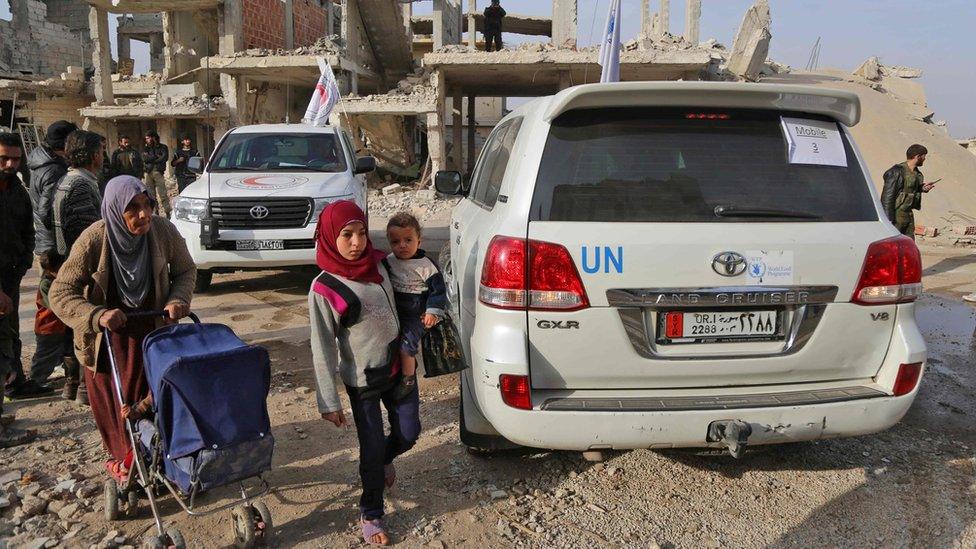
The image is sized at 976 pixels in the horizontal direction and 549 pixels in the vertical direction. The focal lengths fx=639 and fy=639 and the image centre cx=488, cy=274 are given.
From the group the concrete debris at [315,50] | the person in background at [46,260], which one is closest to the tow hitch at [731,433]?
the person in background at [46,260]

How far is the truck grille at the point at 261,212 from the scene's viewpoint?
22.1ft

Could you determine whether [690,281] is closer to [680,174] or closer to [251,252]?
[680,174]

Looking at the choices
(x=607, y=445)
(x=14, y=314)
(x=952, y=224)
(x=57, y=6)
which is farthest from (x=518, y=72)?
(x=57, y=6)

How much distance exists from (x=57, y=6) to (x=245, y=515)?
34.2 meters

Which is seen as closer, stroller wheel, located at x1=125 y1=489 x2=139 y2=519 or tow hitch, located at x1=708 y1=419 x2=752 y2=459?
tow hitch, located at x1=708 y1=419 x2=752 y2=459

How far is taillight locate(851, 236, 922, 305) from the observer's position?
2.60 m

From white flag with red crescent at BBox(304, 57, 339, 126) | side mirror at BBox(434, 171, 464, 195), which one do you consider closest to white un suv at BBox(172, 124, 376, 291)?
side mirror at BBox(434, 171, 464, 195)

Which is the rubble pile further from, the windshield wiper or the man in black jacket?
the windshield wiper

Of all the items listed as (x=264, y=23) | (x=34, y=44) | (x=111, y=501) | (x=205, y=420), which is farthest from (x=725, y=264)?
(x=34, y=44)

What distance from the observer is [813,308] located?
Result: 2.58 meters

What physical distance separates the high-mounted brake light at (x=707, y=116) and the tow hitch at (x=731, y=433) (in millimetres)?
1238

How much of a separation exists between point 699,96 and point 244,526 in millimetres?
2519

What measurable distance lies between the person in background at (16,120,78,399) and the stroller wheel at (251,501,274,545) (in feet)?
8.39

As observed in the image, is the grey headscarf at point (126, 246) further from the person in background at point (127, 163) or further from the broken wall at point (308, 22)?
the broken wall at point (308, 22)
